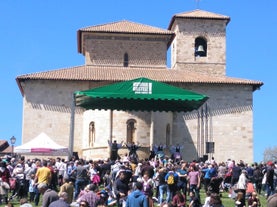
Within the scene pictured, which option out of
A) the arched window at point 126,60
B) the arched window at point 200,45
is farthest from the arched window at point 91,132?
the arched window at point 200,45

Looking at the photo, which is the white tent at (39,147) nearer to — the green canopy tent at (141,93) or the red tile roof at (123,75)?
the green canopy tent at (141,93)

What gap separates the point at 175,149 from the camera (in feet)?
116

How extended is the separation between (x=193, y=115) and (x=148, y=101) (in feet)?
58.8

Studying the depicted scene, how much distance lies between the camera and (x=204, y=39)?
165ft

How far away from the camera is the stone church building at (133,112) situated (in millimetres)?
39531

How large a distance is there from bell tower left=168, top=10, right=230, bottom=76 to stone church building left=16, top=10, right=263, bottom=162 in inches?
68.2

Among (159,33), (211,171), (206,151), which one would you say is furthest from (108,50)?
(211,171)

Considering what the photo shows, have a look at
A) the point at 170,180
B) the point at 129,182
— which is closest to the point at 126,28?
the point at 170,180

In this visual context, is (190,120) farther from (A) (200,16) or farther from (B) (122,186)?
(B) (122,186)

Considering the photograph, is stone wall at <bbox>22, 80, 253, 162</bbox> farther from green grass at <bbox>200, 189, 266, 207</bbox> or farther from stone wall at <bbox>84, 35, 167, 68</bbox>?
green grass at <bbox>200, 189, 266, 207</bbox>

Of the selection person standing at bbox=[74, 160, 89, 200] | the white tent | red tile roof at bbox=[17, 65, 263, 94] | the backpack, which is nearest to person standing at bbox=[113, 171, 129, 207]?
the backpack

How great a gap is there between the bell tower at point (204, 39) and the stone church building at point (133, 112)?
1.73m

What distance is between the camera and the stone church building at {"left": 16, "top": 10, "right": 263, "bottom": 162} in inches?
1556

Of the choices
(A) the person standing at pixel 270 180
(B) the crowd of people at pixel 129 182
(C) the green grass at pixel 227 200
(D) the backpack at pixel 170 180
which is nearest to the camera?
(B) the crowd of people at pixel 129 182
